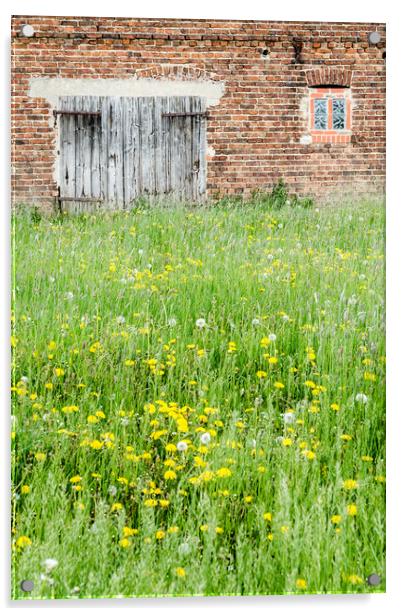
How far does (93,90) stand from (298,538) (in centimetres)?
205

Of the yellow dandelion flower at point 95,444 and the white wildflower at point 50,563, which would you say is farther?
the yellow dandelion flower at point 95,444

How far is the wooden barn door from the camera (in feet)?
12.3

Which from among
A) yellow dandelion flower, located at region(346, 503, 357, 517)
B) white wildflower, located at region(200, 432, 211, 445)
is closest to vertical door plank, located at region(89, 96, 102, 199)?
white wildflower, located at region(200, 432, 211, 445)

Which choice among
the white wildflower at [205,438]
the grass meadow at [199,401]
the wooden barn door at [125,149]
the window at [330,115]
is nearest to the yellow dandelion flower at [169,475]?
the grass meadow at [199,401]

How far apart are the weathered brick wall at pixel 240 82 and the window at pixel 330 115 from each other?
0.04m

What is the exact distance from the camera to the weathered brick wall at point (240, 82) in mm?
3643

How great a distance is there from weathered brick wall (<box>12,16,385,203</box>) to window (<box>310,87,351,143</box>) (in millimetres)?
39

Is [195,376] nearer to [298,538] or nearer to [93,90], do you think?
[298,538]

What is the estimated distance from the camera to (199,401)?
362 cm

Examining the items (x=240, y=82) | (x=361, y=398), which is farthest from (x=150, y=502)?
(x=240, y=82)

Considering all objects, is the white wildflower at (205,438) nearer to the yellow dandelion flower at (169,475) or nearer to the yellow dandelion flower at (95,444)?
the yellow dandelion flower at (169,475)

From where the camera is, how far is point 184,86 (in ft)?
12.4

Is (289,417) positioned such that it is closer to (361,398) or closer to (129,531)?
(361,398)

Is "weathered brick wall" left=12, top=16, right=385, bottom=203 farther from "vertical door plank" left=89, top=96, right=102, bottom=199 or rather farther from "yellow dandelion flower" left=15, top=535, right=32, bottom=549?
"yellow dandelion flower" left=15, top=535, right=32, bottom=549
